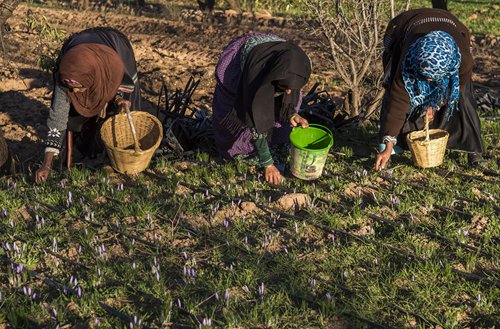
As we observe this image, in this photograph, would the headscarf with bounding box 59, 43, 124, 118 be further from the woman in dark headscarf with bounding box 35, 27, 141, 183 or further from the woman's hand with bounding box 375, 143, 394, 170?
the woman's hand with bounding box 375, 143, 394, 170

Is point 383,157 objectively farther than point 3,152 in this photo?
No

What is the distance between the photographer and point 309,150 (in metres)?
4.64

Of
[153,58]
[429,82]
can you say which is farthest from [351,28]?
[153,58]

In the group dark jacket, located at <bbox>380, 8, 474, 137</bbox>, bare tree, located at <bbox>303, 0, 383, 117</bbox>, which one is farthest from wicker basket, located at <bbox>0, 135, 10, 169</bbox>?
dark jacket, located at <bbox>380, 8, 474, 137</bbox>

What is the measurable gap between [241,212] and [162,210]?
0.57m

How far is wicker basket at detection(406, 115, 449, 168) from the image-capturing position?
484 cm

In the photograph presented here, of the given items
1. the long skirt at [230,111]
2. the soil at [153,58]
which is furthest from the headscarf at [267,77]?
the soil at [153,58]

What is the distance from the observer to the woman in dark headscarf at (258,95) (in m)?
4.42

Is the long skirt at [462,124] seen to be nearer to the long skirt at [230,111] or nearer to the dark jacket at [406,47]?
the dark jacket at [406,47]

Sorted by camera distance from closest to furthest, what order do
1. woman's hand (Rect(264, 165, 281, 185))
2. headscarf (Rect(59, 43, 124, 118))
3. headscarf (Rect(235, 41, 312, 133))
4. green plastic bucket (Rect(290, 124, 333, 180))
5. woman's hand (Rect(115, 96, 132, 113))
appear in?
headscarf (Rect(235, 41, 312, 133)) → headscarf (Rect(59, 43, 124, 118)) → green plastic bucket (Rect(290, 124, 333, 180)) → woman's hand (Rect(264, 165, 281, 185)) → woman's hand (Rect(115, 96, 132, 113))

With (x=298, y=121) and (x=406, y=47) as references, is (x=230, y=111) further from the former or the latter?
(x=406, y=47)

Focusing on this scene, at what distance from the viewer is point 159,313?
3396mm

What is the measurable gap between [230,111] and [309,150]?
2.45 feet

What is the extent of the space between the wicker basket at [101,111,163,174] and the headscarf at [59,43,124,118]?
0.20m
